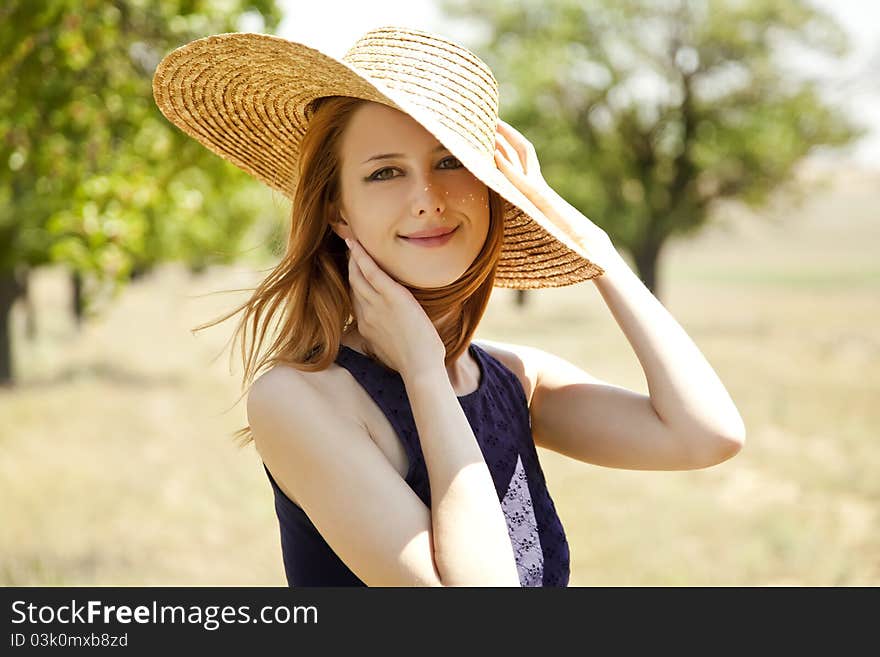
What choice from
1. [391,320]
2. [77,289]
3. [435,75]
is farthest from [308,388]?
[77,289]

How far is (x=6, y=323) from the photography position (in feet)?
54.7

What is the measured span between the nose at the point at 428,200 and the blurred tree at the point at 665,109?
23213 mm

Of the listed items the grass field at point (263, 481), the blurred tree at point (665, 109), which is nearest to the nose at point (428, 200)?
the grass field at point (263, 481)

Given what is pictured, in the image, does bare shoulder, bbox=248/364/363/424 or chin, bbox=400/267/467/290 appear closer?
bare shoulder, bbox=248/364/363/424

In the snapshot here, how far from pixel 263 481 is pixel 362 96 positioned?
964 cm

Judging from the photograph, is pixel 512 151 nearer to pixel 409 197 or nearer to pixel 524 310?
pixel 409 197

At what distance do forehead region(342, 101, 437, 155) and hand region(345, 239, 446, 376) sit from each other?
213 mm

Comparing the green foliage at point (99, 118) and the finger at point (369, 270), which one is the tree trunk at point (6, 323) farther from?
the finger at point (369, 270)

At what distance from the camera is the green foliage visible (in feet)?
14.5

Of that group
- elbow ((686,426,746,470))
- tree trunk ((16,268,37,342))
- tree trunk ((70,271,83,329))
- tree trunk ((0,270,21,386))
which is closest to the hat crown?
elbow ((686,426,746,470))

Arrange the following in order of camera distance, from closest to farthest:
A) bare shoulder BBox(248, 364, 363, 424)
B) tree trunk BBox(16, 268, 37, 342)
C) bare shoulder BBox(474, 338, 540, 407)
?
bare shoulder BBox(248, 364, 363, 424), bare shoulder BBox(474, 338, 540, 407), tree trunk BBox(16, 268, 37, 342)

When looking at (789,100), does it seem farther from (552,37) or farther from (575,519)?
(575,519)

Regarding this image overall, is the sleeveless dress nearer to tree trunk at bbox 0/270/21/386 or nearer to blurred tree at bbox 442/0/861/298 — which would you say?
tree trunk at bbox 0/270/21/386
